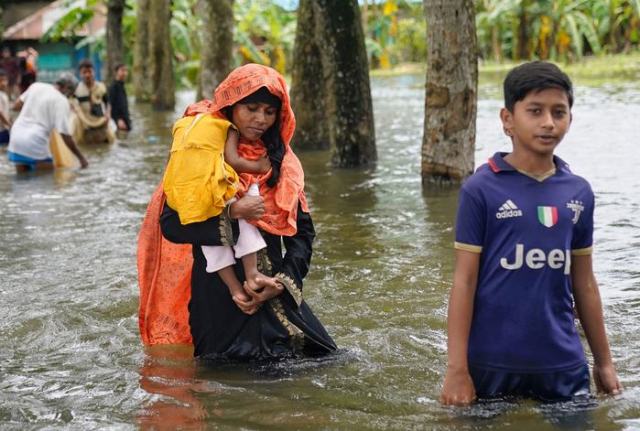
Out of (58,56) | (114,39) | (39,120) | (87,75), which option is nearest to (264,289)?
(39,120)

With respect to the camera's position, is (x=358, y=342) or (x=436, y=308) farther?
(x=436, y=308)

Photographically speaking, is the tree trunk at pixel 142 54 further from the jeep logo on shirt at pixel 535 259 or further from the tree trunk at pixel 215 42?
the jeep logo on shirt at pixel 535 259

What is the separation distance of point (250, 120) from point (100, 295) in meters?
2.88

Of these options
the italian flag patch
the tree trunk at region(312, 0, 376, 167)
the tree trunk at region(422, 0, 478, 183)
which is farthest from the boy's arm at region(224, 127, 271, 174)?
the tree trunk at region(312, 0, 376, 167)

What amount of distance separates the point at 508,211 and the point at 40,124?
11.1 metres

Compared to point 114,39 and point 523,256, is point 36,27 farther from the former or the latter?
point 523,256

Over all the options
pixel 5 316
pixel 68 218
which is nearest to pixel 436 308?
pixel 5 316

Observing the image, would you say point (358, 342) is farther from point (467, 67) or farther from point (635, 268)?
point (467, 67)

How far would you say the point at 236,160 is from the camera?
455 cm

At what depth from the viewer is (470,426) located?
13.1 ft

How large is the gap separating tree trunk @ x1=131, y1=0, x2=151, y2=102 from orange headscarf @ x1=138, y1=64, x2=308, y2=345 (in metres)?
22.3

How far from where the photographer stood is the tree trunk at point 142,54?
87.9 ft

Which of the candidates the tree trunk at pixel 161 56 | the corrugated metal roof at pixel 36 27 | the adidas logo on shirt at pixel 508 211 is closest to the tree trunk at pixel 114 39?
the tree trunk at pixel 161 56

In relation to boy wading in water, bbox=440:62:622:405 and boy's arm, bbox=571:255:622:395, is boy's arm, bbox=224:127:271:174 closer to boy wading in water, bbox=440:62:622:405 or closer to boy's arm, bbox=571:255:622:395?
boy wading in water, bbox=440:62:622:405
